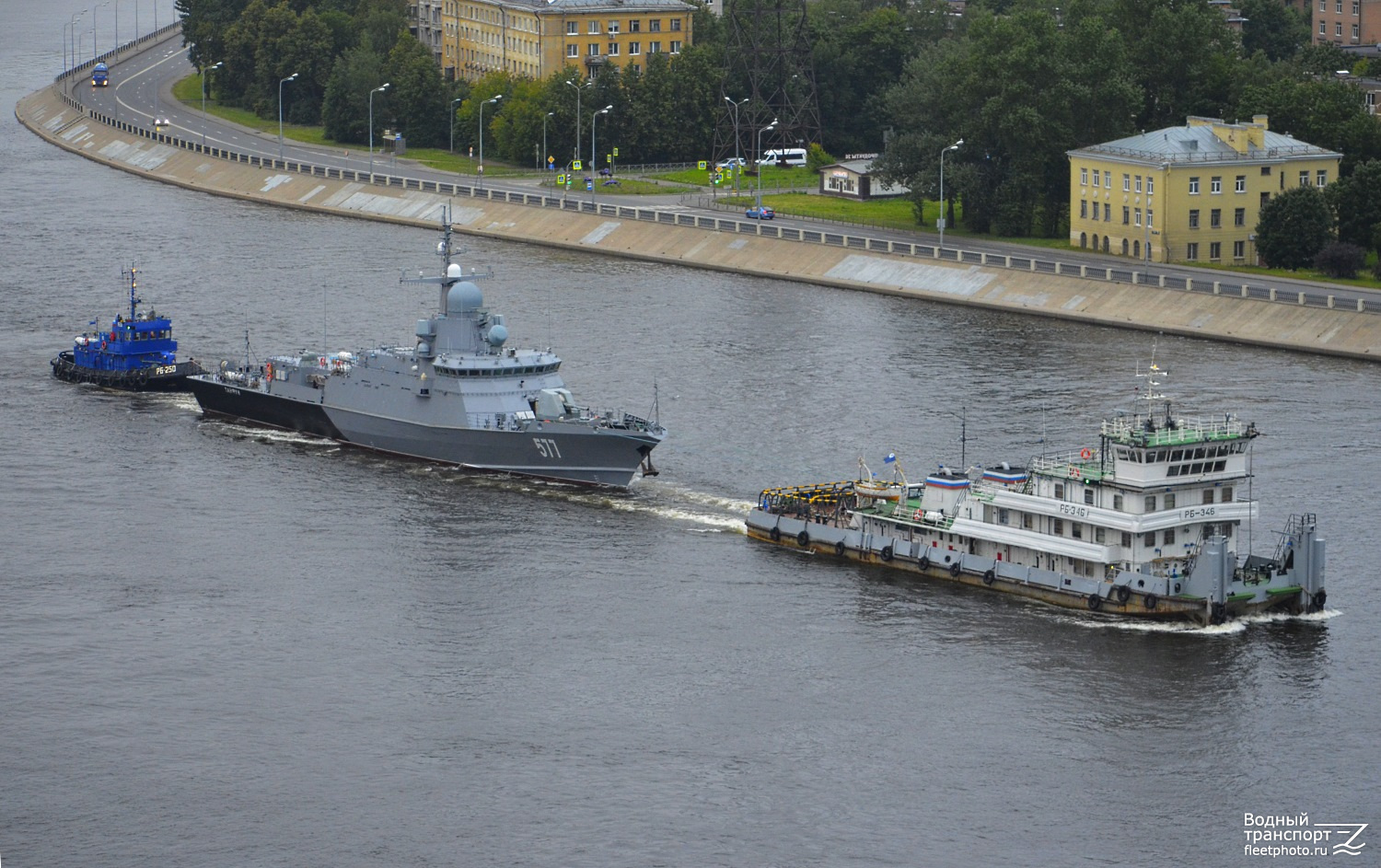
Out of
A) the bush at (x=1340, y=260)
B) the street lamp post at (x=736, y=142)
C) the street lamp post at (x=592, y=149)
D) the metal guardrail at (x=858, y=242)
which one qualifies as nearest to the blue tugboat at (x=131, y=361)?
the metal guardrail at (x=858, y=242)

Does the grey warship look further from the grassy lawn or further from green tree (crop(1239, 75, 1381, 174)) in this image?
green tree (crop(1239, 75, 1381, 174))

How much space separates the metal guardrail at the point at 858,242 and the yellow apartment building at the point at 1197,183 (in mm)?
5255

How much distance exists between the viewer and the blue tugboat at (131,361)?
383 ft

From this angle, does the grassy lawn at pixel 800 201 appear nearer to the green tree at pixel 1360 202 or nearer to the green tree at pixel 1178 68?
the green tree at pixel 1360 202

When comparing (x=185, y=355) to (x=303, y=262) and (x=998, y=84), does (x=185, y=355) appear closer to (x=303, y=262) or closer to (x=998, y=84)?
(x=303, y=262)

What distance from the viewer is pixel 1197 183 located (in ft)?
469

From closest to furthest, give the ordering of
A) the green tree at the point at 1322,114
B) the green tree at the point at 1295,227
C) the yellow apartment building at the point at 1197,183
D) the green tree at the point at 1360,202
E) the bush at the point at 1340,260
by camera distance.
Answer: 1. the bush at the point at 1340,260
2. the green tree at the point at 1295,227
3. the green tree at the point at 1360,202
4. the yellow apartment building at the point at 1197,183
5. the green tree at the point at 1322,114

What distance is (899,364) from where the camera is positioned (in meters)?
115

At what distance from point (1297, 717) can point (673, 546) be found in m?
25.8

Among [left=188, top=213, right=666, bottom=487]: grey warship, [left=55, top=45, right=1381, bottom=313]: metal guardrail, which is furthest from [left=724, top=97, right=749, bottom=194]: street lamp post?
[left=188, top=213, right=666, bottom=487]: grey warship

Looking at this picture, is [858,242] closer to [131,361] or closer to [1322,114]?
[1322,114]

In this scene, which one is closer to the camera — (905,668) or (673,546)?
(905,668)

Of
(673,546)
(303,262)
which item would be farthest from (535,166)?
(673,546)

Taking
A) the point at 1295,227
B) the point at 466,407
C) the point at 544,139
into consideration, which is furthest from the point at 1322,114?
the point at 466,407
